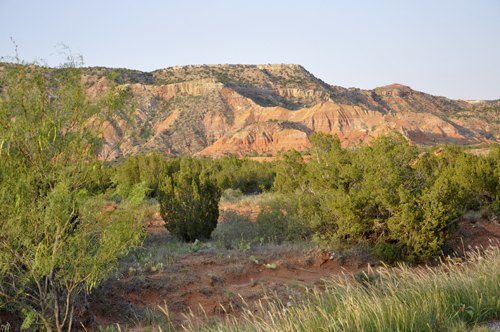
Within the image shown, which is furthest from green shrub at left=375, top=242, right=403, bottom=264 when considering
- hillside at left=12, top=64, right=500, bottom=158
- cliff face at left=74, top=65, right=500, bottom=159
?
cliff face at left=74, top=65, right=500, bottom=159

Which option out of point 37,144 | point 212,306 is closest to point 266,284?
point 212,306

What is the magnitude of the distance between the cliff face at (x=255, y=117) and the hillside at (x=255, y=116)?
0.19 metres

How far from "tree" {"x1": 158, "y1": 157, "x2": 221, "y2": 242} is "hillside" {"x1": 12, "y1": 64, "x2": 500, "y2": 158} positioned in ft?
152

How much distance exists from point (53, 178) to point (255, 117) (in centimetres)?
7000

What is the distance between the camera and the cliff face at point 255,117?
6412 centimetres

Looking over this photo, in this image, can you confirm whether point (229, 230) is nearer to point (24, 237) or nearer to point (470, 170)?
point (24, 237)

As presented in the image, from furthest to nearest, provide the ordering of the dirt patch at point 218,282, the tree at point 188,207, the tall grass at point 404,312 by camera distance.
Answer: the tree at point 188,207 < the dirt patch at point 218,282 < the tall grass at point 404,312

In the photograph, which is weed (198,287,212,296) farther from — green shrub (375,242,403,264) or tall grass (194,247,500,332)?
green shrub (375,242,403,264)

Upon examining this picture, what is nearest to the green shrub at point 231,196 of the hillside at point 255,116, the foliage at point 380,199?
the foliage at point 380,199

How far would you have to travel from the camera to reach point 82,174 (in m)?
3.73

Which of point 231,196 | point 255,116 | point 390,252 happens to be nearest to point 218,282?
point 390,252

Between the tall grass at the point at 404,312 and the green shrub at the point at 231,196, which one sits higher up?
the tall grass at the point at 404,312

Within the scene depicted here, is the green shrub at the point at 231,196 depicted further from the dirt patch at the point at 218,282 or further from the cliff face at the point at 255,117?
the cliff face at the point at 255,117

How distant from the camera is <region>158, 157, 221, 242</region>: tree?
991cm
